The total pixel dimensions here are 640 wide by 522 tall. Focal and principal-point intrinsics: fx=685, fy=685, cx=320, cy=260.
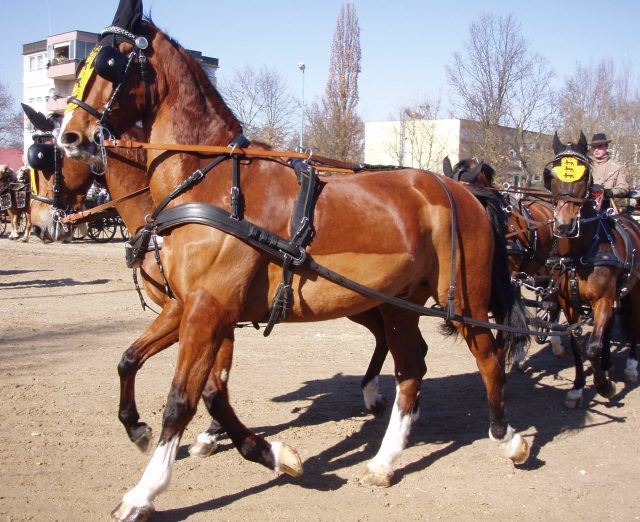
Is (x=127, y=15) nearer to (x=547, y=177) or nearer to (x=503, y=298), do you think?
(x=503, y=298)

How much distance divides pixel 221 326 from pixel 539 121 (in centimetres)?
2342

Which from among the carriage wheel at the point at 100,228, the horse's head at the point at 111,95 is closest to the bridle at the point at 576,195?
the horse's head at the point at 111,95

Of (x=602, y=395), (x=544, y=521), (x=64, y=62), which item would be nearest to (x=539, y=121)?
(x=602, y=395)

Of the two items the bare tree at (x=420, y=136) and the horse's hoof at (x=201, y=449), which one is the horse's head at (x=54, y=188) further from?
the bare tree at (x=420, y=136)

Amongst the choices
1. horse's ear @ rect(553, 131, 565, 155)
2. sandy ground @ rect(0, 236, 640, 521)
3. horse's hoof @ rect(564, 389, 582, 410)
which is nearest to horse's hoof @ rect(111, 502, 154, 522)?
sandy ground @ rect(0, 236, 640, 521)

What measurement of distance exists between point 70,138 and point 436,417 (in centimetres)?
403

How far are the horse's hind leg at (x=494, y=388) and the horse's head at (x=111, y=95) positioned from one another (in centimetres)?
274

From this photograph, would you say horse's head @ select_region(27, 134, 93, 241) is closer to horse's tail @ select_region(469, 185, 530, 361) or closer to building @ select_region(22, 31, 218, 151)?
horse's tail @ select_region(469, 185, 530, 361)

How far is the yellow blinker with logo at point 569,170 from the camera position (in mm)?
6699

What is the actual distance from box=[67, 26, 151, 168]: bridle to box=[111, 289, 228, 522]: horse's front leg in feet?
3.76

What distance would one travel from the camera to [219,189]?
4160mm

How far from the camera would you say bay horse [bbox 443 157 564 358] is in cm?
768

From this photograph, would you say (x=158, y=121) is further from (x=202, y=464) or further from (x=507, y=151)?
(x=507, y=151)

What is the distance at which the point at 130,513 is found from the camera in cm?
379
